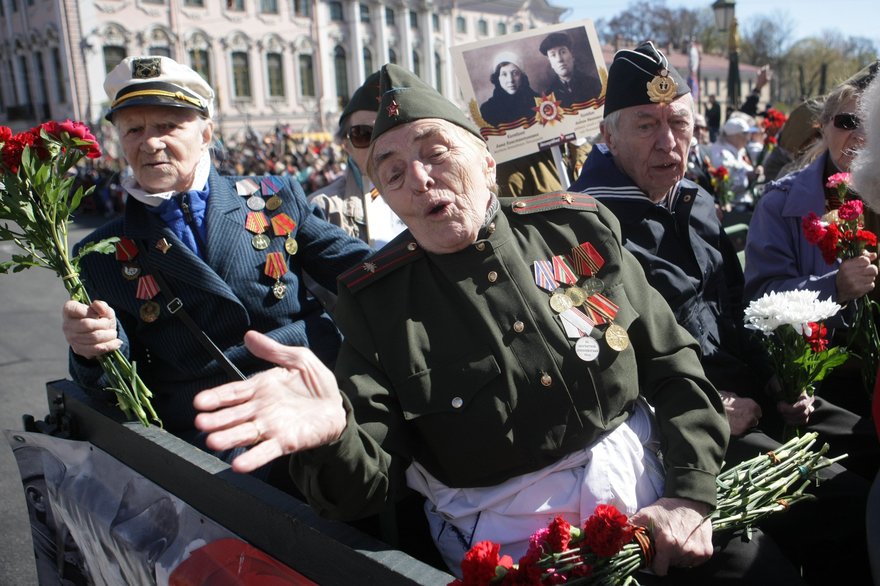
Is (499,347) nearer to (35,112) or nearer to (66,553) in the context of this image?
(66,553)

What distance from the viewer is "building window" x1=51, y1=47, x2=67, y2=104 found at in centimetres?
4000

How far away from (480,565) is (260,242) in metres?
1.71

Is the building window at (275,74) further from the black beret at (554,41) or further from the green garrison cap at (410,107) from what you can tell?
the green garrison cap at (410,107)

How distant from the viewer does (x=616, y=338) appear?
1.88 meters

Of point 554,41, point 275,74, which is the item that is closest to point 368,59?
point 275,74

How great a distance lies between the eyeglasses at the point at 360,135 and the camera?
3525 mm

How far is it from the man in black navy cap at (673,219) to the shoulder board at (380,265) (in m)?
0.97

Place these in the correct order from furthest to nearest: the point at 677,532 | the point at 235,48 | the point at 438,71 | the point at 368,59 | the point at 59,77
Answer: the point at 438,71 < the point at 368,59 < the point at 235,48 < the point at 59,77 < the point at 677,532

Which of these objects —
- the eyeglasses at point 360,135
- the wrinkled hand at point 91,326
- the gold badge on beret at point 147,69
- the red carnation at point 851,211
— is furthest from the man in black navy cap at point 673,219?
the wrinkled hand at point 91,326

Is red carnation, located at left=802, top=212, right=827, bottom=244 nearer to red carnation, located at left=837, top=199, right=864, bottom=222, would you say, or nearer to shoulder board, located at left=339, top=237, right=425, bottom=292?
red carnation, located at left=837, top=199, right=864, bottom=222

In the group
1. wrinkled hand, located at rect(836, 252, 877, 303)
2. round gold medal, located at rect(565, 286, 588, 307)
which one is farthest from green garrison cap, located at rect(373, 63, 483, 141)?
wrinkled hand, located at rect(836, 252, 877, 303)

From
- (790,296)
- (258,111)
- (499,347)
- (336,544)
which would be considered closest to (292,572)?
(336,544)

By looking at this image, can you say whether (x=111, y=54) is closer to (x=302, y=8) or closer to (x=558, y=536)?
(x=302, y=8)

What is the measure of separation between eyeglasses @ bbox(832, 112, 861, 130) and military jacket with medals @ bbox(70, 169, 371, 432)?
7.21ft
